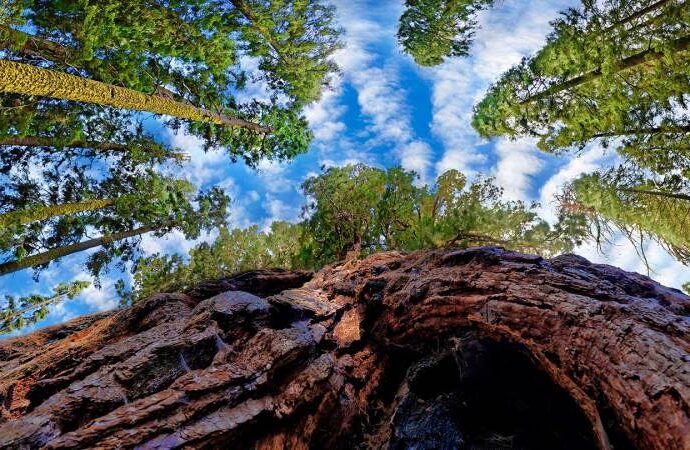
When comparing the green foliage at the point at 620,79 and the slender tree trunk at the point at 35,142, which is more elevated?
the slender tree trunk at the point at 35,142

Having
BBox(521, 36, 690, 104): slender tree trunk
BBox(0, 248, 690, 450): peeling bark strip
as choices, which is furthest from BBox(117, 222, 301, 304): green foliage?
BBox(521, 36, 690, 104): slender tree trunk

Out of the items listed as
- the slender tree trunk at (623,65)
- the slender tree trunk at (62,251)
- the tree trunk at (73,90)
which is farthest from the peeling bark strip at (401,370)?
the slender tree trunk at (623,65)

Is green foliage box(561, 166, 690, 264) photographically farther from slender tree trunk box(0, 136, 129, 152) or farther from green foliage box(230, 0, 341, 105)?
slender tree trunk box(0, 136, 129, 152)

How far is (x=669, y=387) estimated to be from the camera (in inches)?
123

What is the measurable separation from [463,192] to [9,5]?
1456 cm

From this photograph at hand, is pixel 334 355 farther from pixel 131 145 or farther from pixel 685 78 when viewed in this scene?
pixel 131 145

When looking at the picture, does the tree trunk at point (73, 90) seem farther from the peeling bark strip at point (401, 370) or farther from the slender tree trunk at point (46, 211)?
the peeling bark strip at point (401, 370)

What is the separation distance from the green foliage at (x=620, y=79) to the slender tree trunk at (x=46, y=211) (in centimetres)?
1538

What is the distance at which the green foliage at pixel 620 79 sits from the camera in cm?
859

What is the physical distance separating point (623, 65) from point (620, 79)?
1.74ft

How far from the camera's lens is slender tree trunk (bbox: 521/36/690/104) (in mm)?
8195

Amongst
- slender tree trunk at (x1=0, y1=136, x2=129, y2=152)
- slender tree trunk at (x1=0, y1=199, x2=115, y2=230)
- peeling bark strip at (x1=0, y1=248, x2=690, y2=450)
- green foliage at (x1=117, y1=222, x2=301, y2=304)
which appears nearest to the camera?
peeling bark strip at (x1=0, y1=248, x2=690, y2=450)

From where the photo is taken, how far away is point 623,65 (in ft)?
30.4

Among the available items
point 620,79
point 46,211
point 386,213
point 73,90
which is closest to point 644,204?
point 620,79
